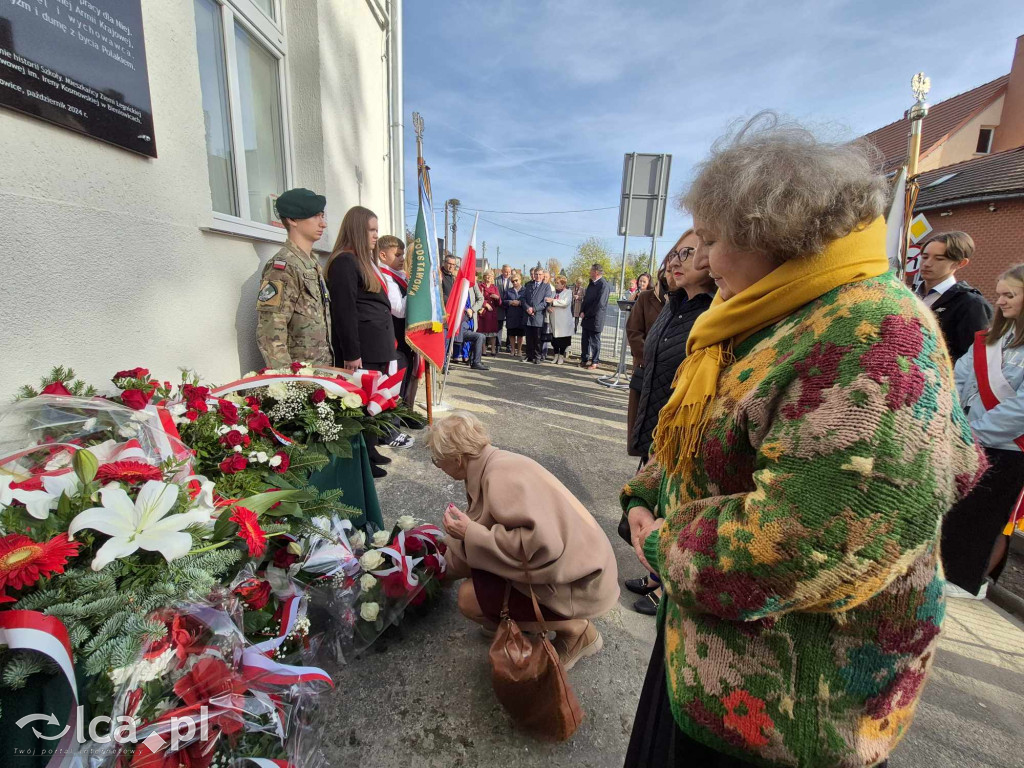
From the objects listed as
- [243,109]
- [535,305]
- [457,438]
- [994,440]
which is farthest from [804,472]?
[535,305]

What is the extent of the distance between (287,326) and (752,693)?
2974 millimetres

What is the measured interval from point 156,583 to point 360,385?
1.51 metres

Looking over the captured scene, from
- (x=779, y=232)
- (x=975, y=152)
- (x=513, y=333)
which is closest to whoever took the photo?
(x=779, y=232)

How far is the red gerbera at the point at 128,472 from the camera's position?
3.83 ft

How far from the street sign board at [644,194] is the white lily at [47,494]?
23.8 ft

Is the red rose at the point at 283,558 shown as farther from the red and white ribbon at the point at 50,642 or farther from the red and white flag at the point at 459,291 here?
the red and white flag at the point at 459,291

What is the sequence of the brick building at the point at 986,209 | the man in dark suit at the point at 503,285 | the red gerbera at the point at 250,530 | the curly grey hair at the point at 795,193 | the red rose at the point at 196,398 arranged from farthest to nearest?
the brick building at the point at 986,209 < the man in dark suit at the point at 503,285 < the red rose at the point at 196,398 < the red gerbera at the point at 250,530 < the curly grey hair at the point at 795,193

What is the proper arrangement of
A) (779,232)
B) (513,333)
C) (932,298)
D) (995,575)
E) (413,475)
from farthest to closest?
(513,333) → (413,475) → (932,298) → (995,575) → (779,232)

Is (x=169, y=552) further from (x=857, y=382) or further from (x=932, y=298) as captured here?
(x=932, y=298)

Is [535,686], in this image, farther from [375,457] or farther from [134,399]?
[375,457]

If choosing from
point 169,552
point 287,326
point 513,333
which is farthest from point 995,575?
point 513,333

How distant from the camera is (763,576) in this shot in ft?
2.44

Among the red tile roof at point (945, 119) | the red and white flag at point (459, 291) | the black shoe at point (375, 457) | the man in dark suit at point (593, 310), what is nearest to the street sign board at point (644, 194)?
the man in dark suit at point (593, 310)

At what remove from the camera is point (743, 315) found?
0.92m
